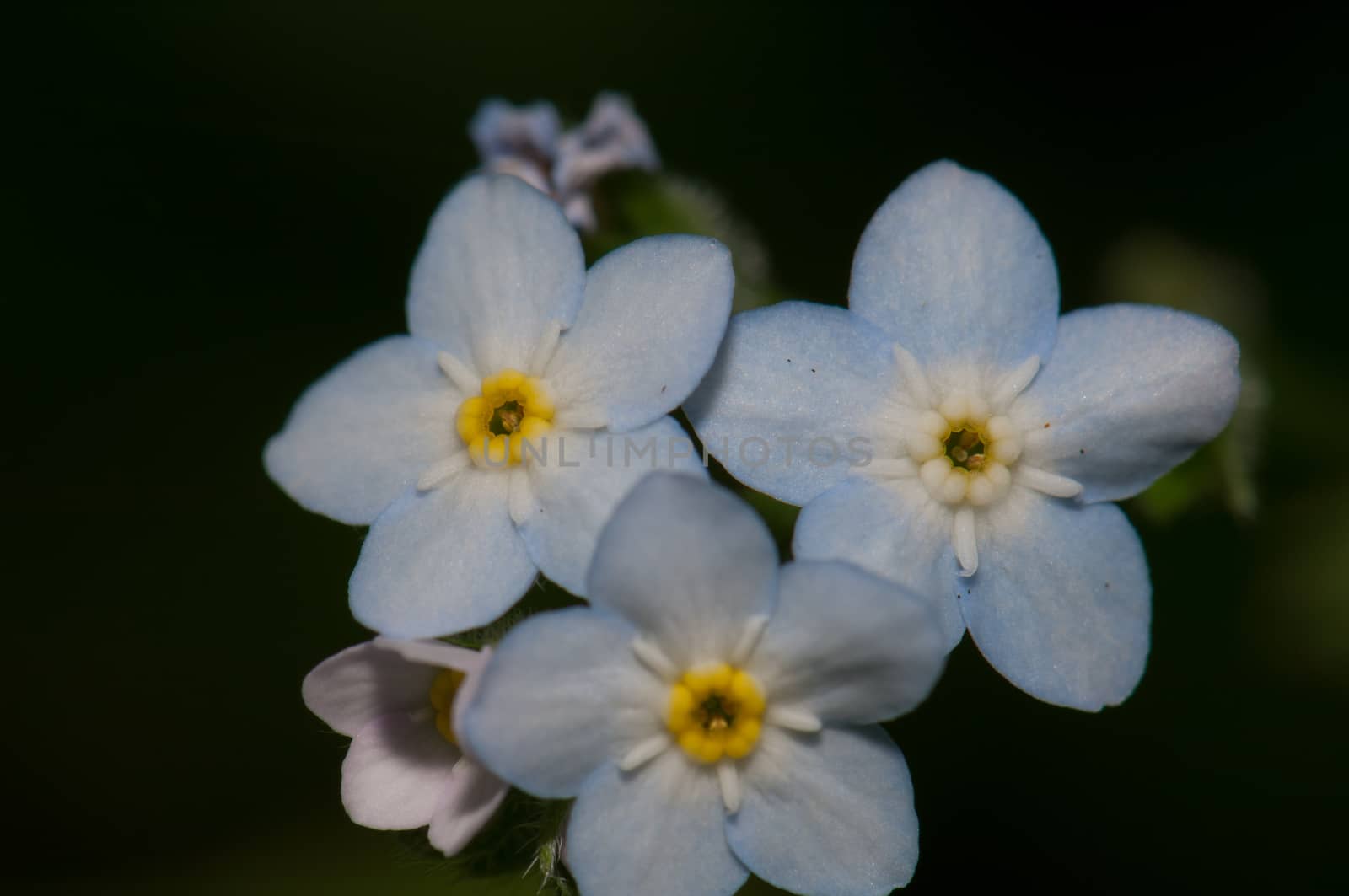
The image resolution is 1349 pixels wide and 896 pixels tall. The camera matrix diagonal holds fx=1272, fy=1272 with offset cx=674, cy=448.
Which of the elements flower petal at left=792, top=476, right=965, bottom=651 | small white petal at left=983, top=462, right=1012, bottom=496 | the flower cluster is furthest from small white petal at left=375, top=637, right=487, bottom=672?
small white petal at left=983, top=462, right=1012, bottom=496

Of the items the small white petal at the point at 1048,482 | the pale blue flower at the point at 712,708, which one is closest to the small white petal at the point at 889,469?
the small white petal at the point at 1048,482

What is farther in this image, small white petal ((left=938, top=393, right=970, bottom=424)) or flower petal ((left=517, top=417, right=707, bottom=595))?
small white petal ((left=938, top=393, right=970, bottom=424))

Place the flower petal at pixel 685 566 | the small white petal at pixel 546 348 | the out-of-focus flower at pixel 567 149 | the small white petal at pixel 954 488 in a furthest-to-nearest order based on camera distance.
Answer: the out-of-focus flower at pixel 567 149, the small white petal at pixel 546 348, the small white petal at pixel 954 488, the flower petal at pixel 685 566

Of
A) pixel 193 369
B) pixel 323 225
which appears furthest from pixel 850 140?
pixel 193 369

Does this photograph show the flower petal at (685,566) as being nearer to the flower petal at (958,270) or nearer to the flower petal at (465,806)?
the flower petal at (465,806)

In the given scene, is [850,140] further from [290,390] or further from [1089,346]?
[1089,346]

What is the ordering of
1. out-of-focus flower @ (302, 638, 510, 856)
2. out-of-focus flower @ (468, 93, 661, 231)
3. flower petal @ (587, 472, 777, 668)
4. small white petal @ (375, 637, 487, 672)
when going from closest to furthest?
flower petal @ (587, 472, 777, 668) → small white petal @ (375, 637, 487, 672) → out-of-focus flower @ (302, 638, 510, 856) → out-of-focus flower @ (468, 93, 661, 231)

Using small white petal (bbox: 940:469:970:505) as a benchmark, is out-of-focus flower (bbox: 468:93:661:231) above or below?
above

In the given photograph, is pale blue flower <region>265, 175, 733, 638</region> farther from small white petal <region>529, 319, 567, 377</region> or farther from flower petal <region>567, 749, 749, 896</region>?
flower petal <region>567, 749, 749, 896</region>
